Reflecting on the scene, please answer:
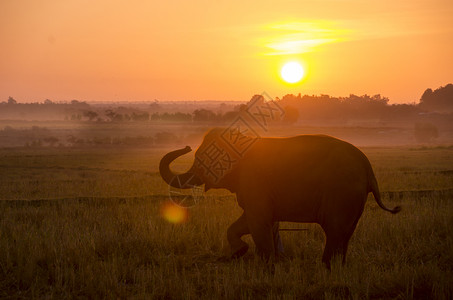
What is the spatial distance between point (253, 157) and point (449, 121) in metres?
101

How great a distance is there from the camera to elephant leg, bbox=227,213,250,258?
340 inches

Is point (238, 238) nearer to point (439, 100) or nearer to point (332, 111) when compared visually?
point (332, 111)

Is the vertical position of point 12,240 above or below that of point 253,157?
below

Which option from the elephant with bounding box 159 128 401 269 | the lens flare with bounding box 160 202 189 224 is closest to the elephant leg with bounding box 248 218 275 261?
the elephant with bounding box 159 128 401 269

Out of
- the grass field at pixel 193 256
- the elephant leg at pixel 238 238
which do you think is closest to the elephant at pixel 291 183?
the elephant leg at pixel 238 238

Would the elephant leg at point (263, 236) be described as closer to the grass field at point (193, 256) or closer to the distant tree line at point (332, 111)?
the grass field at point (193, 256)

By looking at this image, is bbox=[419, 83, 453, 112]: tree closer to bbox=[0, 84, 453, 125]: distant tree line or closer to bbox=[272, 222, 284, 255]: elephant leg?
bbox=[0, 84, 453, 125]: distant tree line

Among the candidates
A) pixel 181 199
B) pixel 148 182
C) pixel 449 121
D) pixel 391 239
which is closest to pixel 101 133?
pixel 449 121

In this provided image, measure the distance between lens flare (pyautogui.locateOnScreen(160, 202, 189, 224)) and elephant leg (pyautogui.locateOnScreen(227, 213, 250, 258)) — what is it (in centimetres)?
274

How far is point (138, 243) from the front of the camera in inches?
371

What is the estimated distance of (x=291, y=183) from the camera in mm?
Answer: 8164

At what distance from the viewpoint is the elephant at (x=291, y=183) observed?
782 centimetres

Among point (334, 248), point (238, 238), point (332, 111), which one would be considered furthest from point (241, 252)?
point (332, 111)

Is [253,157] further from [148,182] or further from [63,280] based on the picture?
[148,182]
